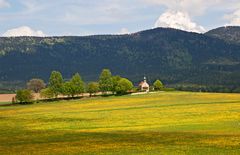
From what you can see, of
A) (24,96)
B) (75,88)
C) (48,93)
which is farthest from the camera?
(75,88)

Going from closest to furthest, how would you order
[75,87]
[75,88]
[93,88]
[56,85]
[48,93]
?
1. [48,93]
2. [56,85]
3. [75,88]
4. [75,87]
5. [93,88]

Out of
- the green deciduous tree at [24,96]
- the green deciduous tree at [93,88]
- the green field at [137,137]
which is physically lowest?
the green field at [137,137]

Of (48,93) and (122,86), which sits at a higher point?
(122,86)

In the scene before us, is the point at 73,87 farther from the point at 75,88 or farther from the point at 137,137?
the point at 137,137

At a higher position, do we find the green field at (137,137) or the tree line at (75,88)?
the tree line at (75,88)

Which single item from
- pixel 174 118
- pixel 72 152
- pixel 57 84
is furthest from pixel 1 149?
pixel 57 84

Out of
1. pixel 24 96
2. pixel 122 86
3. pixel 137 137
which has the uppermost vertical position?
pixel 122 86

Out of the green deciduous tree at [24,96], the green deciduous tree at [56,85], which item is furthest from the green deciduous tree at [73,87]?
the green deciduous tree at [24,96]

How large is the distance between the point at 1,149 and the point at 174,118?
40954 millimetres

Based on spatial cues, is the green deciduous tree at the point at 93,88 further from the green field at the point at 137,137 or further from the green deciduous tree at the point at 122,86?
the green field at the point at 137,137

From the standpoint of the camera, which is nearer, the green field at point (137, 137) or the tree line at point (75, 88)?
the green field at point (137, 137)

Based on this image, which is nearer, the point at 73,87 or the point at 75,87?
the point at 73,87

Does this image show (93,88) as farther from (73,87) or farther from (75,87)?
(73,87)

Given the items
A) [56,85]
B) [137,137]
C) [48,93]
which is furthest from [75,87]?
[137,137]
